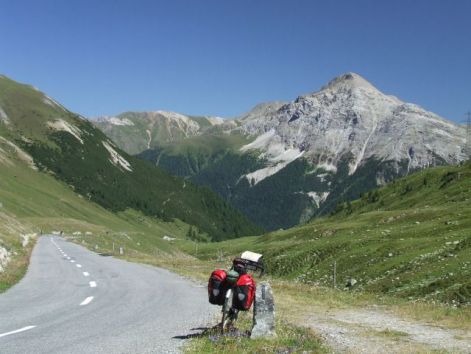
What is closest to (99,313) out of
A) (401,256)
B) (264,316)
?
(264,316)

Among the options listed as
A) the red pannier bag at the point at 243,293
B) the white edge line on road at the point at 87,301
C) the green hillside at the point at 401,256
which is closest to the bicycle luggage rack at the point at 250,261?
the red pannier bag at the point at 243,293

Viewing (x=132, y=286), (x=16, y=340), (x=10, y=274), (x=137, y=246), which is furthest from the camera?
(x=137, y=246)

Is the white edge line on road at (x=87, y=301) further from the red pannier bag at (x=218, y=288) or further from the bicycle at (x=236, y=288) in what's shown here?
the red pannier bag at (x=218, y=288)

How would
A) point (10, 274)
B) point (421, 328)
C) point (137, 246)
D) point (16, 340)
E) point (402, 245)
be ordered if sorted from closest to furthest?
point (16, 340), point (421, 328), point (10, 274), point (402, 245), point (137, 246)

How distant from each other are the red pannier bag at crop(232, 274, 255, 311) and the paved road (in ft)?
6.42

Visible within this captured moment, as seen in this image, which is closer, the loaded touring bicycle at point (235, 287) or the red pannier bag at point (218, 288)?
the loaded touring bicycle at point (235, 287)

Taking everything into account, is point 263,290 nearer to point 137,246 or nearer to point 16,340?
point 16,340

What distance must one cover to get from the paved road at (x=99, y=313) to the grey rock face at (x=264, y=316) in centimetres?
214

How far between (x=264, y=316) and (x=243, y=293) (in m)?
1.08

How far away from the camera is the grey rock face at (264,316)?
1415cm

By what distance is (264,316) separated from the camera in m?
14.2

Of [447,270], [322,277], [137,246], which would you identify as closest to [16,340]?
[447,270]

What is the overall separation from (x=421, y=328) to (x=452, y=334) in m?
1.38

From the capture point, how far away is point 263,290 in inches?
570
